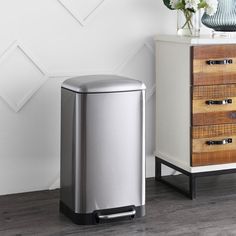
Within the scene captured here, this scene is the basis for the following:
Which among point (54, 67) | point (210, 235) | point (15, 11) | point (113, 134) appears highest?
point (15, 11)

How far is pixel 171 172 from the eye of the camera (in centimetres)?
389

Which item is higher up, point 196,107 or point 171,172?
point 196,107

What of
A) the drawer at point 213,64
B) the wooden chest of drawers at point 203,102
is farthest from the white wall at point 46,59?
the drawer at point 213,64

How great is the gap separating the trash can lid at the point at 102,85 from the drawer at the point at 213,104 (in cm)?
45

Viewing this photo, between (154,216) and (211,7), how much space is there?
1.17 m

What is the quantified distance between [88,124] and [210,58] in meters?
0.81

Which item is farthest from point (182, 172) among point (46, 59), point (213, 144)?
point (46, 59)

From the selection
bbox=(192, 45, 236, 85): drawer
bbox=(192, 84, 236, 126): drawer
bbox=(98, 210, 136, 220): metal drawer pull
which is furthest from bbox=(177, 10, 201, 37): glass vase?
bbox=(98, 210, 136, 220): metal drawer pull

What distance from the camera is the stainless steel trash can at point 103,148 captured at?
2.92 metres

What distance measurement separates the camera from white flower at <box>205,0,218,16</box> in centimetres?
339

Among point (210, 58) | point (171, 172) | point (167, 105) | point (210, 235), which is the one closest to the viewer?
point (210, 235)

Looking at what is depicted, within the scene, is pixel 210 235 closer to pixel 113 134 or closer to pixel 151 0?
pixel 113 134

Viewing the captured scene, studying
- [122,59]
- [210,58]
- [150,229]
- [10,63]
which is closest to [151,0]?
[122,59]

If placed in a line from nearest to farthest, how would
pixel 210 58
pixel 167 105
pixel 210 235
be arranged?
pixel 210 235 → pixel 210 58 → pixel 167 105
